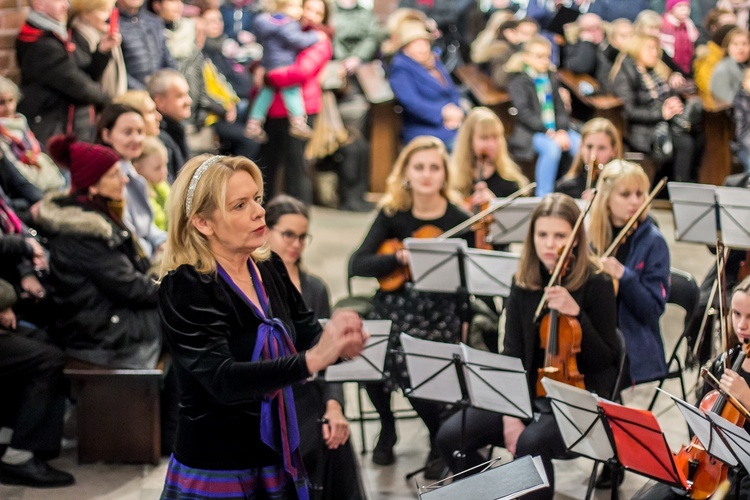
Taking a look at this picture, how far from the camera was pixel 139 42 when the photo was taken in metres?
6.41

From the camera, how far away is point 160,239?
5.11 metres

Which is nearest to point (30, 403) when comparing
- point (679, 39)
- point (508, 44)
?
point (508, 44)

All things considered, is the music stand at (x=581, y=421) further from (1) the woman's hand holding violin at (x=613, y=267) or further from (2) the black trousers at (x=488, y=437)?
(1) the woman's hand holding violin at (x=613, y=267)

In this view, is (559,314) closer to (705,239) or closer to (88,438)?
(705,239)

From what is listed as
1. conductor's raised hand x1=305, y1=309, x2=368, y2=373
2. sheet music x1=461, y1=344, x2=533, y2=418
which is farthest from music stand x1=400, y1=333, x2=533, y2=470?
conductor's raised hand x1=305, y1=309, x2=368, y2=373

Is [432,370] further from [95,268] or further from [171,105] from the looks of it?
[171,105]

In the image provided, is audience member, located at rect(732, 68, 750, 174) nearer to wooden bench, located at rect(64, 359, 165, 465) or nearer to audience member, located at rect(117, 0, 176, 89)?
audience member, located at rect(117, 0, 176, 89)

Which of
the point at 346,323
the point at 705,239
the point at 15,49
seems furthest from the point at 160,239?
the point at 346,323

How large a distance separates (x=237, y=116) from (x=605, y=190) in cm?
382

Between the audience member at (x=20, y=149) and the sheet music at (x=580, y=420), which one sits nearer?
the sheet music at (x=580, y=420)

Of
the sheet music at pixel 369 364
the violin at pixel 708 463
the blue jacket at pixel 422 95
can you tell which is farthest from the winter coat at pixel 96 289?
the blue jacket at pixel 422 95

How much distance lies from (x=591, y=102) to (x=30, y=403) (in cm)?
563

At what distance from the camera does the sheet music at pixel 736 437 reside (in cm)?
305

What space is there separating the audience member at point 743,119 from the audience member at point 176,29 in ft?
13.2
